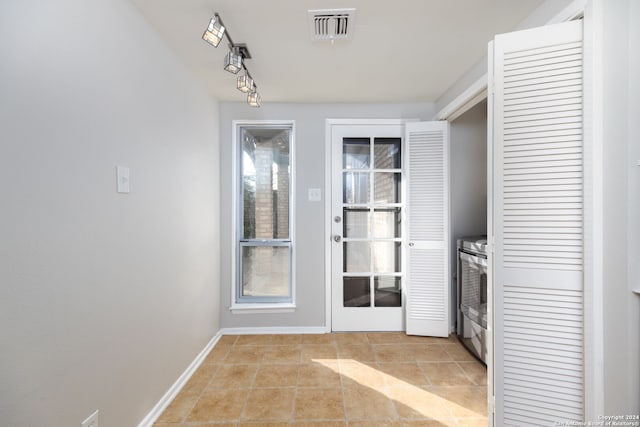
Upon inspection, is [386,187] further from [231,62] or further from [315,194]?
[231,62]

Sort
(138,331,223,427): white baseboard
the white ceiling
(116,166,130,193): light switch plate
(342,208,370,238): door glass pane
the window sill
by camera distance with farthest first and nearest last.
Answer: (342,208,370,238): door glass pane
the window sill
(138,331,223,427): white baseboard
the white ceiling
(116,166,130,193): light switch plate

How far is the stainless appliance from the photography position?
7.87ft

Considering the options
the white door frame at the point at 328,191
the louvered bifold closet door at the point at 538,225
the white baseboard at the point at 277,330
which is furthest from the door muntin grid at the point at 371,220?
the louvered bifold closet door at the point at 538,225

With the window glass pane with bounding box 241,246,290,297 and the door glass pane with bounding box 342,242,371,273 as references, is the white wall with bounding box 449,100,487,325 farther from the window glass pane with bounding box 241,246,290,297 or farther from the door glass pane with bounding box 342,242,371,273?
the window glass pane with bounding box 241,246,290,297

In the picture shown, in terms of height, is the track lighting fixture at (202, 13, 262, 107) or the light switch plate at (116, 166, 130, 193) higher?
the track lighting fixture at (202, 13, 262, 107)

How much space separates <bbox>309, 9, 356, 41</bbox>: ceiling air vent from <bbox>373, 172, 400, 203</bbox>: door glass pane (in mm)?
1515

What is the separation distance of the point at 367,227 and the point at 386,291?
0.69m

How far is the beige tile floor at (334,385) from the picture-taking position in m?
1.83

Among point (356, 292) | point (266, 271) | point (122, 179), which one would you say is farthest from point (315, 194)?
point (122, 179)

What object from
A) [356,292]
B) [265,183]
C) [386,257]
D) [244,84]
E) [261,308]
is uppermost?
[244,84]

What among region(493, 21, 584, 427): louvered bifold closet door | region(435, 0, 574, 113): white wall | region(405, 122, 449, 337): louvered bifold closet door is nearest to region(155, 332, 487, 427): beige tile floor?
region(405, 122, 449, 337): louvered bifold closet door

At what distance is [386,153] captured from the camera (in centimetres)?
316

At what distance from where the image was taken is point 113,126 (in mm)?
1462

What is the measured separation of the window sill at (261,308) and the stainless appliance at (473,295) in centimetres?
163
